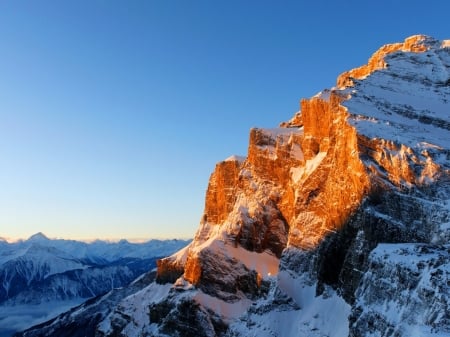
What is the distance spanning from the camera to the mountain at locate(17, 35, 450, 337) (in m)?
79.8

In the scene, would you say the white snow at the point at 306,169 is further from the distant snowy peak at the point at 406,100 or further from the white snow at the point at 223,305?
the white snow at the point at 223,305

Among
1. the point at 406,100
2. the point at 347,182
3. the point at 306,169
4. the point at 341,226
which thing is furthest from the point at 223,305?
the point at 406,100

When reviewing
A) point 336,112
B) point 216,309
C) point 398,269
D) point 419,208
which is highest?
point 336,112

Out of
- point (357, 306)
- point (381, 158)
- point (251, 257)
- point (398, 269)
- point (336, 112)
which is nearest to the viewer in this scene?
point (398, 269)

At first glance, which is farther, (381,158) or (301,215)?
(301,215)

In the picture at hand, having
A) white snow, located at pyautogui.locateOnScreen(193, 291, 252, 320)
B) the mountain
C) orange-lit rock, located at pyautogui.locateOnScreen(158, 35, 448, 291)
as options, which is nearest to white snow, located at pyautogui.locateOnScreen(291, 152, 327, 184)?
orange-lit rock, located at pyautogui.locateOnScreen(158, 35, 448, 291)

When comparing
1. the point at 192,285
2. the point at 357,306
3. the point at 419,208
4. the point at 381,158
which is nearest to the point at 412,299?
the point at 357,306

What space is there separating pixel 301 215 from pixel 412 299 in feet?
216

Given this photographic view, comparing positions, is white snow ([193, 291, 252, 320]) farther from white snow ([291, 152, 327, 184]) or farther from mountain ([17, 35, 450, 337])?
white snow ([291, 152, 327, 184])

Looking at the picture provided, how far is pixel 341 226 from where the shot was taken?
121 metres

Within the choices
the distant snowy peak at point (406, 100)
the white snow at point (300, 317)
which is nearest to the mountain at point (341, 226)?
the white snow at point (300, 317)

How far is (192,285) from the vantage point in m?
163

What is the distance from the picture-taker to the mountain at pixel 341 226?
79763 mm

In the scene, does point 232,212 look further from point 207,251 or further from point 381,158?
point 381,158
